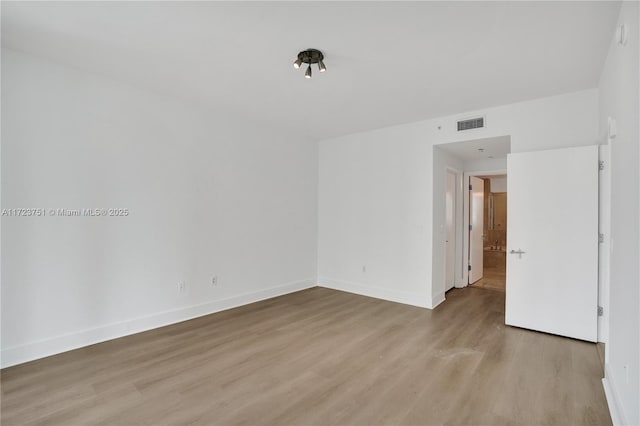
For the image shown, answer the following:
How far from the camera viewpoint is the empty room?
86.8 inches

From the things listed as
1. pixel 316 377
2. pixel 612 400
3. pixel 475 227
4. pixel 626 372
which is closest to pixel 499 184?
pixel 475 227

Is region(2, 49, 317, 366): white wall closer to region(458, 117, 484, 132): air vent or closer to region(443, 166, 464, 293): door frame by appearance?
region(458, 117, 484, 132): air vent

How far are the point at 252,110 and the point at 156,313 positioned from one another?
288 cm

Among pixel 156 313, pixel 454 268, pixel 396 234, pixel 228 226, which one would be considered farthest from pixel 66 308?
pixel 454 268

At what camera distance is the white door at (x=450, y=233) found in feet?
17.8

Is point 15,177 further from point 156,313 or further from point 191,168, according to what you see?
point 156,313

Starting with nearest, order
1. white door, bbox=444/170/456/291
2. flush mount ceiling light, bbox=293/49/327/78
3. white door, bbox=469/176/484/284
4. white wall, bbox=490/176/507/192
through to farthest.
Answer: flush mount ceiling light, bbox=293/49/327/78
white door, bbox=444/170/456/291
white door, bbox=469/176/484/284
white wall, bbox=490/176/507/192

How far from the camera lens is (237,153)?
4.62 m

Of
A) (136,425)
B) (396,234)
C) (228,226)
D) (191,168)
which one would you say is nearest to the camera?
(136,425)

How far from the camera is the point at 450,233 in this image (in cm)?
557

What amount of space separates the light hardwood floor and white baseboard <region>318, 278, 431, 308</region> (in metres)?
0.71

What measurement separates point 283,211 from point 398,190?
1.95 m

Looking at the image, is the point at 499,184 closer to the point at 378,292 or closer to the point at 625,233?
the point at 378,292

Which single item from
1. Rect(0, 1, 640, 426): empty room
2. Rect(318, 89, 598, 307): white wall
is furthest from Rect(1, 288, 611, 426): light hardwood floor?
Rect(318, 89, 598, 307): white wall
